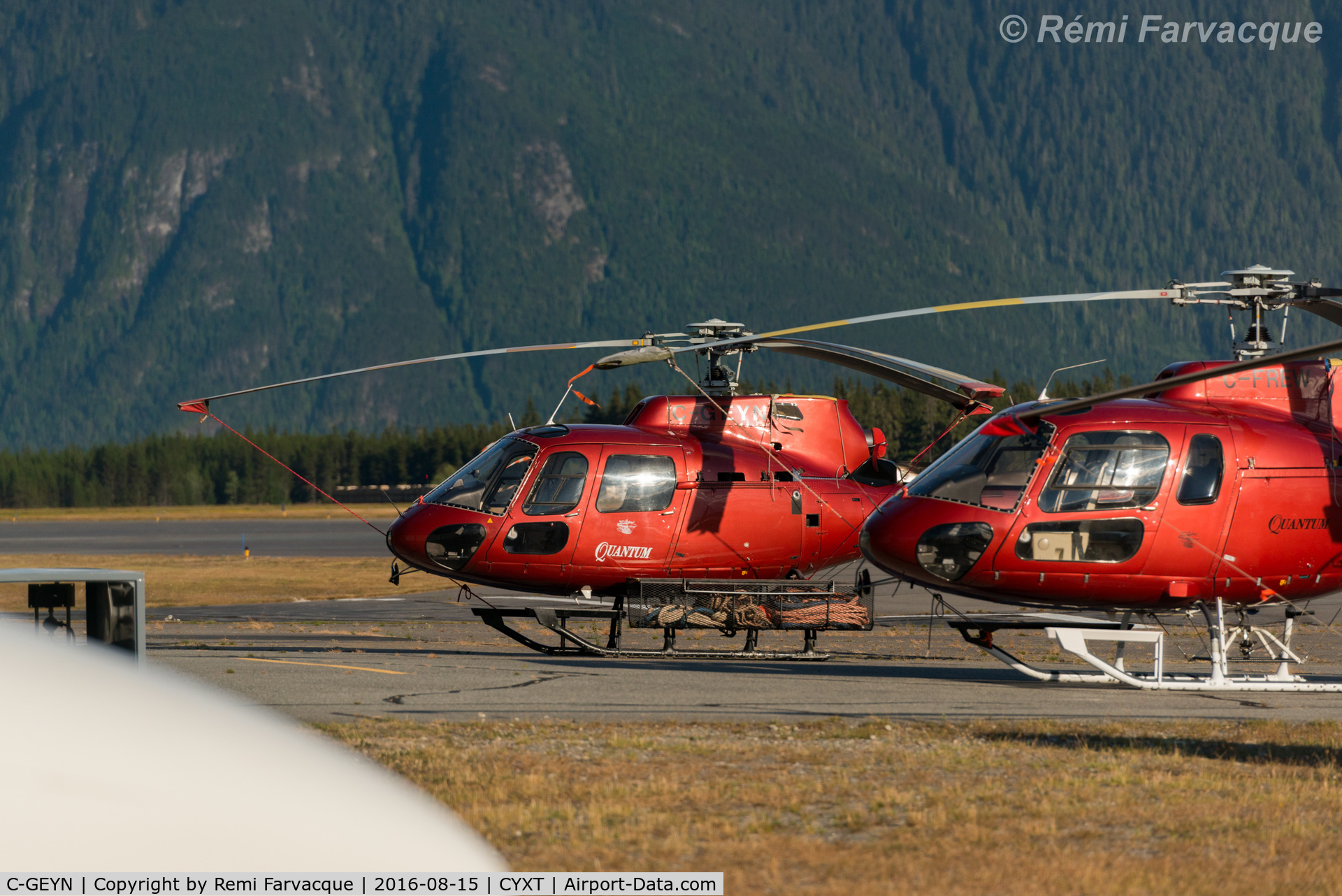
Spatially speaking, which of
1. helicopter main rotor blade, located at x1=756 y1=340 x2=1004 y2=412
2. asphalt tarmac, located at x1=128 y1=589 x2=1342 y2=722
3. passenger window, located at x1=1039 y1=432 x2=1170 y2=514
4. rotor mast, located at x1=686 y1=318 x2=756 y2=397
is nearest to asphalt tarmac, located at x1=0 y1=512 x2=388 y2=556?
asphalt tarmac, located at x1=128 y1=589 x2=1342 y2=722

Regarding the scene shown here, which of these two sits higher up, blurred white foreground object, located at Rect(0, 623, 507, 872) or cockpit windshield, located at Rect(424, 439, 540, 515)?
cockpit windshield, located at Rect(424, 439, 540, 515)

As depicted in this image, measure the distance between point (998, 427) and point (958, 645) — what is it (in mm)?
6668

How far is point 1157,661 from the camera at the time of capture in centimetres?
1410

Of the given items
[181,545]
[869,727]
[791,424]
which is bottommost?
[181,545]

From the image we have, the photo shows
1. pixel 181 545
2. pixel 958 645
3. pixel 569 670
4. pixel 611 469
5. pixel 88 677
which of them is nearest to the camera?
pixel 88 677

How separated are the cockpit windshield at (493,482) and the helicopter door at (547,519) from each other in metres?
0.12

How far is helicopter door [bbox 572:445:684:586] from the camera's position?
17.7m

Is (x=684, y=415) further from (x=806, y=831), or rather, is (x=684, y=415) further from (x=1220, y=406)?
(x=806, y=831)

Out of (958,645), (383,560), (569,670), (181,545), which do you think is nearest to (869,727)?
(569,670)

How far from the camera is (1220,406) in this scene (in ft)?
49.6

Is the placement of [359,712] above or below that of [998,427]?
below

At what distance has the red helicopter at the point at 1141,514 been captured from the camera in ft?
47.2

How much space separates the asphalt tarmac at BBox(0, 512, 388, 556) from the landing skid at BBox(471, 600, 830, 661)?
31198 millimetres

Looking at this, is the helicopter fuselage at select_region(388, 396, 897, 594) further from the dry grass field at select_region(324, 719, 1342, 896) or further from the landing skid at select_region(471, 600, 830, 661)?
the dry grass field at select_region(324, 719, 1342, 896)
